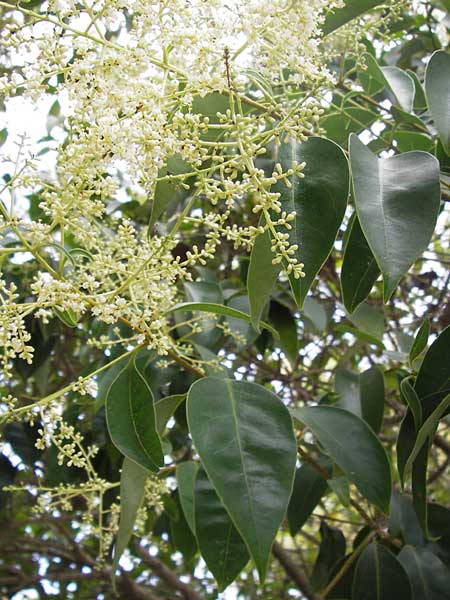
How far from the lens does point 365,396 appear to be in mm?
1535

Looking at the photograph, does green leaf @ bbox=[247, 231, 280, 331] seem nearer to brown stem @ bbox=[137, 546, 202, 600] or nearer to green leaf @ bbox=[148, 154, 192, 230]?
green leaf @ bbox=[148, 154, 192, 230]

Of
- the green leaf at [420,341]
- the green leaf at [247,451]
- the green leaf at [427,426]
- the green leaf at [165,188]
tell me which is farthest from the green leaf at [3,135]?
the green leaf at [427,426]

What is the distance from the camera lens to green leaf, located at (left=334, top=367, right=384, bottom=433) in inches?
60.0

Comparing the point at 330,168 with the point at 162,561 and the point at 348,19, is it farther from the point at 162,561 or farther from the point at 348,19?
the point at 162,561

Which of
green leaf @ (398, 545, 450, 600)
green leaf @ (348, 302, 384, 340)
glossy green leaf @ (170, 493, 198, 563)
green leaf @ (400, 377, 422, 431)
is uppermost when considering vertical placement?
green leaf @ (348, 302, 384, 340)

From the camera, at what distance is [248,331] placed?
168 centimetres

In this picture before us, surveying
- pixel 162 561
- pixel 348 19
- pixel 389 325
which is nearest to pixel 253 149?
pixel 348 19

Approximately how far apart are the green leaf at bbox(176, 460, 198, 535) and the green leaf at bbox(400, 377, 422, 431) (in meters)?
0.49

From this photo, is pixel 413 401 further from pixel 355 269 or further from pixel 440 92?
pixel 440 92

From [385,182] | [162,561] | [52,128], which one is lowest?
[162,561]

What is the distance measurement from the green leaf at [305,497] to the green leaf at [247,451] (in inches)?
22.1

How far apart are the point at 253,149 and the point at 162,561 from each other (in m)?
2.25

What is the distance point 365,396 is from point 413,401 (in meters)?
0.47

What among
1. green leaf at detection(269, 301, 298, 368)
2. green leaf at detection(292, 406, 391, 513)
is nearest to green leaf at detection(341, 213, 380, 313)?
green leaf at detection(292, 406, 391, 513)
